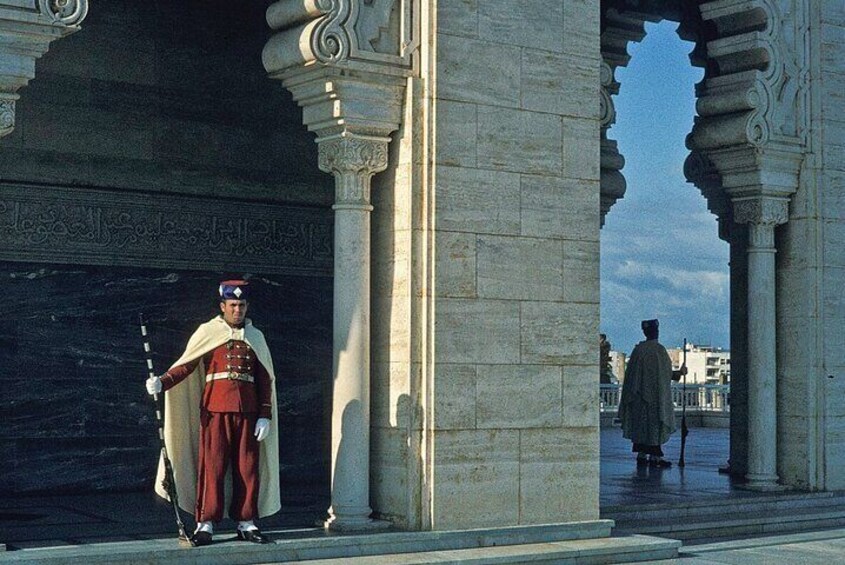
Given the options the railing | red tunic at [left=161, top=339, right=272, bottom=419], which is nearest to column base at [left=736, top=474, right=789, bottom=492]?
red tunic at [left=161, top=339, right=272, bottom=419]

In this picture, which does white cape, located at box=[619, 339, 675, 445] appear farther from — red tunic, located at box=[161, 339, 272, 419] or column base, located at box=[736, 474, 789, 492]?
red tunic, located at box=[161, 339, 272, 419]

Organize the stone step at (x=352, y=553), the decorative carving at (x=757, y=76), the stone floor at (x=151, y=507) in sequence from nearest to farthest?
the stone step at (x=352, y=553)
the stone floor at (x=151, y=507)
the decorative carving at (x=757, y=76)

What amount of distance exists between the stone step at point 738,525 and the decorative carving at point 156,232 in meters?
3.09

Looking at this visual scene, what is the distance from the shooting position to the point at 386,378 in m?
7.85

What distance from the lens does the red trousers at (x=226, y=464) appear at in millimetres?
7090

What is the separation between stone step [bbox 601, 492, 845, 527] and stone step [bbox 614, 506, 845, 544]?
4cm

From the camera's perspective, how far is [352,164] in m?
7.67

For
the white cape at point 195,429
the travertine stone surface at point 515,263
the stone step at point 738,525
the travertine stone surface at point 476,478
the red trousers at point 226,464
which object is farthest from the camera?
the stone step at point 738,525

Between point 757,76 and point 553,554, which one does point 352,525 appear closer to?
point 553,554

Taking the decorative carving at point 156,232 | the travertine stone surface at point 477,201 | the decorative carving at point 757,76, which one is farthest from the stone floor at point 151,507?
the decorative carving at point 757,76

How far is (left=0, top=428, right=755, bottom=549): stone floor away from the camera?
24.3ft

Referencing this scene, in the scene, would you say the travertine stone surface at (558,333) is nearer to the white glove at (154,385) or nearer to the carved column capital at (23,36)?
the white glove at (154,385)

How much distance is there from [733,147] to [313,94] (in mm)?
3451

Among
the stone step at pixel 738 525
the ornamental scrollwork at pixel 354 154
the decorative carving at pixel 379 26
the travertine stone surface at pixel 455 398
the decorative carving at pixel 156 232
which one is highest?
the decorative carving at pixel 379 26
